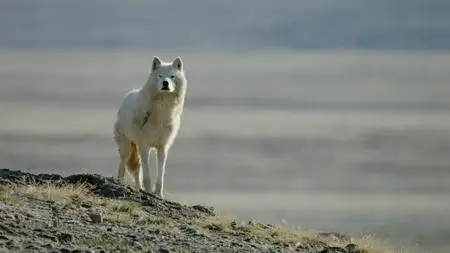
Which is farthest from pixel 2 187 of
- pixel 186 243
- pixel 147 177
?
pixel 147 177

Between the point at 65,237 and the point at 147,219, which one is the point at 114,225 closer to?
the point at 147,219

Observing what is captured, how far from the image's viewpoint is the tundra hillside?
12.0m

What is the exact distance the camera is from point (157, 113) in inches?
789

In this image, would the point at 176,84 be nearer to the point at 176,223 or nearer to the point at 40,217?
the point at 176,223

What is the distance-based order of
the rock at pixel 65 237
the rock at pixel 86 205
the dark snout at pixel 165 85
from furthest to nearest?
the dark snout at pixel 165 85, the rock at pixel 86 205, the rock at pixel 65 237

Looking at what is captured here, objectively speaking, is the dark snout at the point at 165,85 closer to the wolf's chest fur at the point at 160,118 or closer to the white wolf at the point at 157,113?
the white wolf at the point at 157,113

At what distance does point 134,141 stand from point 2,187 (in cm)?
567

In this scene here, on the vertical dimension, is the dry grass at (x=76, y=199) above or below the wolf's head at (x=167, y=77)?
below

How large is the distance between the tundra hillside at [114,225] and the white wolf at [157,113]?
2678mm

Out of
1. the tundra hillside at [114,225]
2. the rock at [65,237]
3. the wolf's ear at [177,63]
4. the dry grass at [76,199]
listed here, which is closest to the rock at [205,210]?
the tundra hillside at [114,225]

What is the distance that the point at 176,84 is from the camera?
20141 millimetres

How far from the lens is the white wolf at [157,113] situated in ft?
65.7

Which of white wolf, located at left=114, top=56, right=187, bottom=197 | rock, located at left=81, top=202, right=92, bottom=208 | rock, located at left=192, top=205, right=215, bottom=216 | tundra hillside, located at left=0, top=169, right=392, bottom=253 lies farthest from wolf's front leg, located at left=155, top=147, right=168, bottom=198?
rock, located at left=81, top=202, right=92, bottom=208

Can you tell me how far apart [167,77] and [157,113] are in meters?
0.62
